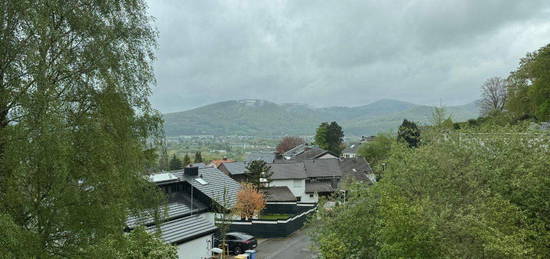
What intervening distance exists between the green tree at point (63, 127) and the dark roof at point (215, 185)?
17.7 meters

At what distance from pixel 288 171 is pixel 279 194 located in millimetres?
6226

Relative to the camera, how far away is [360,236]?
47.5 ft

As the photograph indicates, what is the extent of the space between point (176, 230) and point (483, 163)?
15573 mm

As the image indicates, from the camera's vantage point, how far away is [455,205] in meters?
13.0

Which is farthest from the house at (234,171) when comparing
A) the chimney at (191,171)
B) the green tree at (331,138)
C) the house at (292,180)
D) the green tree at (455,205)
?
the green tree at (455,205)

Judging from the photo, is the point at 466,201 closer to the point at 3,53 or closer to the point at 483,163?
the point at 483,163

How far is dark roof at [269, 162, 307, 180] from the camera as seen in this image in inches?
1876

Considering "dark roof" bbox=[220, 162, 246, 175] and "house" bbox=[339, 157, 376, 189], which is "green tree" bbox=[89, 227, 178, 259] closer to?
"dark roof" bbox=[220, 162, 246, 175]

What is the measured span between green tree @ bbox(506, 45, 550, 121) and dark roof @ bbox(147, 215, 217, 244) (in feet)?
108

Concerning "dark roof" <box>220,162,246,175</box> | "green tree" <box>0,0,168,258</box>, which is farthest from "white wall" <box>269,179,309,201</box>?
"green tree" <box>0,0,168,258</box>

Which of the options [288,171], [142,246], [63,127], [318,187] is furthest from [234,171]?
[63,127]

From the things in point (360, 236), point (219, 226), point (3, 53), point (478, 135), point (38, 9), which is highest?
point (38, 9)

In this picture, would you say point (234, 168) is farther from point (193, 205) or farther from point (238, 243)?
point (238, 243)

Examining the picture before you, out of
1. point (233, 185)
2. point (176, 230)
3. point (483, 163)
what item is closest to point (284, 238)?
point (233, 185)
